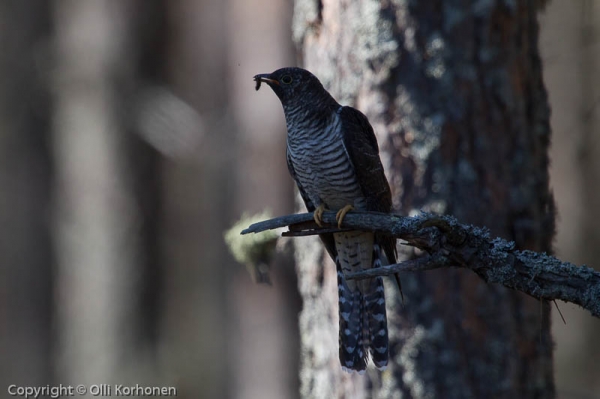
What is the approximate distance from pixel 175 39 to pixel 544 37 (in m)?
6.10

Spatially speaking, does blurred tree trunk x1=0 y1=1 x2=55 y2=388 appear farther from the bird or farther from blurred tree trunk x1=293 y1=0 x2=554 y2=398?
blurred tree trunk x1=293 y1=0 x2=554 y2=398

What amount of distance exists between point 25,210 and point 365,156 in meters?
7.07

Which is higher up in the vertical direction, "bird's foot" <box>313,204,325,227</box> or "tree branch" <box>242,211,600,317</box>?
"bird's foot" <box>313,204,325,227</box>

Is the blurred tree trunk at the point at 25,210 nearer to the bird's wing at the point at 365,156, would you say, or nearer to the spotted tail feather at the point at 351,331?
the spotted tail feather at the point at 351,331

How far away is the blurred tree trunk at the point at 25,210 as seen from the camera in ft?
30.0

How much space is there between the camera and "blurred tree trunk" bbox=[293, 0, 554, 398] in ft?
12.2

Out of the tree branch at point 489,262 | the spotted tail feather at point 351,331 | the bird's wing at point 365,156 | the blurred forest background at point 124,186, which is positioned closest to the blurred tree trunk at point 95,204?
the blurred forest background at point 124,186

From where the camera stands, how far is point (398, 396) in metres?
3.74

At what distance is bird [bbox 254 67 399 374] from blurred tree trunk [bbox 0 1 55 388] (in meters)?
6.40

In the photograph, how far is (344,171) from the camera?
12.1ft

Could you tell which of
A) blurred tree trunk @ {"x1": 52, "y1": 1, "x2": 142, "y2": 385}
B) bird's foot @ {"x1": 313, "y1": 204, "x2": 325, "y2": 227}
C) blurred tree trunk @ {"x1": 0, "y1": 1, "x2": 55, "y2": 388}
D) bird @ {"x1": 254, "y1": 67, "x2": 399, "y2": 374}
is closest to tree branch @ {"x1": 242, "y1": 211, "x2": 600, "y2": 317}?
bird's foot @ {"x1": 313, "y1": 204, "x2": 325, "y2": 227}

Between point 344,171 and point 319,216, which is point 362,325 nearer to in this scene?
point 319,216

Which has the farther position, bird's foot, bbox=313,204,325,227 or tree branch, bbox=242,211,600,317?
bird's foot, bbox=313,204,325,227

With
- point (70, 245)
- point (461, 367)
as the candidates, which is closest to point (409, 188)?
point (461, 367)
